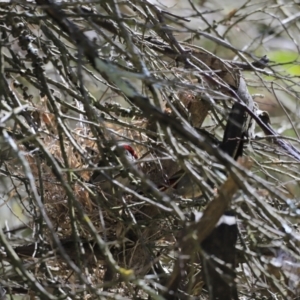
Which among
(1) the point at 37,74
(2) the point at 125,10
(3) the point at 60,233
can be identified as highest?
(2) the point at 125,10

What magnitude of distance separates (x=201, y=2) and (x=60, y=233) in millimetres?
1671

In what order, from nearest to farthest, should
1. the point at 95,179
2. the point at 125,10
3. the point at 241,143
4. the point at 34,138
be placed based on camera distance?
the point at 34,138, the point at 241,143, the point at 95,179, the point at 125,10

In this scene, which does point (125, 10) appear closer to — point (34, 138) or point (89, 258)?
point (89, 258)

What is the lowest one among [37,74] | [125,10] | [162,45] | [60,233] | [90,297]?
[90,297]

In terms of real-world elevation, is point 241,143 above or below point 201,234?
above

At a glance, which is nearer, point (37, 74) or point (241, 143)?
point (37, 74)

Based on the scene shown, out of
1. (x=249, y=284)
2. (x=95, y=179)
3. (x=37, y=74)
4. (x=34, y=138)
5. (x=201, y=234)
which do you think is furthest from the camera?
(x=95, y=179)

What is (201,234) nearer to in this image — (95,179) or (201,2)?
(95,179)

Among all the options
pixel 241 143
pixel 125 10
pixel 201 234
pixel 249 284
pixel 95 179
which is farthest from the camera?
pixel 125 10

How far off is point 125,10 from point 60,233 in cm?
183

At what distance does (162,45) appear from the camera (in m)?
2.21

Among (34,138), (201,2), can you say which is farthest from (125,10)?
(34,138)

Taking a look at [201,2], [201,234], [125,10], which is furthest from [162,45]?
[125,10]

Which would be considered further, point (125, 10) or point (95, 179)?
point (125, 10)
